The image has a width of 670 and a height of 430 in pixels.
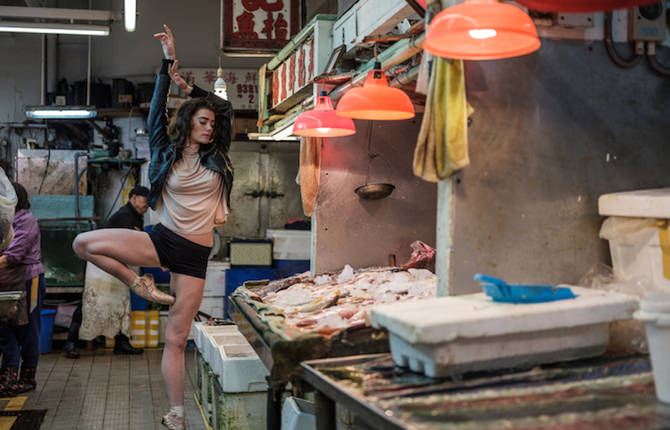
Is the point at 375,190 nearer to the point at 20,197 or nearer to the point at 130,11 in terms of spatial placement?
the point at 20,197

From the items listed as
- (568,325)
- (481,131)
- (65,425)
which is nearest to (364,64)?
(481,131)

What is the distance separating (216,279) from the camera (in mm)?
9406

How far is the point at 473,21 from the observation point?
8.21 feet

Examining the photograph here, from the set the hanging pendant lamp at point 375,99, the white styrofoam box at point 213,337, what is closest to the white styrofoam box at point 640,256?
the hanging pendant lamp at point 375,99

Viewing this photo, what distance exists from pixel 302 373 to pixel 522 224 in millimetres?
1296

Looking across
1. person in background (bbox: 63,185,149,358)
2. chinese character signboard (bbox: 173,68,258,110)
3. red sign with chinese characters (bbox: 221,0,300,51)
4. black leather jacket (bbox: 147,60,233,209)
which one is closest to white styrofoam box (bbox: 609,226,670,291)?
black leather jacket (bbox: 147,60,233,209)

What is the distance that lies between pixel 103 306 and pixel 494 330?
7.49 meters

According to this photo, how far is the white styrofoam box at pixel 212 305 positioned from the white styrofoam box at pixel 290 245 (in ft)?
3.68

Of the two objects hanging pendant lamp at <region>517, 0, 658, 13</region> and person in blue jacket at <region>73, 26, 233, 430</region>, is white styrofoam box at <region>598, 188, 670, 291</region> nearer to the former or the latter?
hanging pendant lamp at <region>517, 0, 658, 13</region>

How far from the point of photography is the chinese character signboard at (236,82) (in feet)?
42.0

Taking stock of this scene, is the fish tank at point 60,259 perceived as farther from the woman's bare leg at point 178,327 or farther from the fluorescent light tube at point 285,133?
the woman's bare leg at point 178,327

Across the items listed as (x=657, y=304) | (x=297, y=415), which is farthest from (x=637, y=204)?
(x=297, y=415)

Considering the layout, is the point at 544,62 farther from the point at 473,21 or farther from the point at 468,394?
the point at 468,394

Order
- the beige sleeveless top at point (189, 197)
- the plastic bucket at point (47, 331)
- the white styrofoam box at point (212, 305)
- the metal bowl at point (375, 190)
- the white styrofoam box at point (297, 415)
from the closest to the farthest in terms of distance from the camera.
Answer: the white styrofoam box at point (297, 415)
the beige sleeveless top at point (189, 197)
the metal bowl at point (375, 190)
the plastic bucket at point (47, 331)
the white styrofoam box at point (212, 305)
